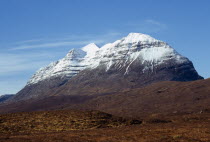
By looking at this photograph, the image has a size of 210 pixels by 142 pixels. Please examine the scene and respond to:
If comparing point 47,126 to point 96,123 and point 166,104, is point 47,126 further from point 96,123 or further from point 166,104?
point 166,104

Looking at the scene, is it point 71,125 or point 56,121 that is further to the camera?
point 56,121

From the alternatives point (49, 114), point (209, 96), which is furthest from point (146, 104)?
point (49, 114)

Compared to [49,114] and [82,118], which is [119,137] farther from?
[49,114]

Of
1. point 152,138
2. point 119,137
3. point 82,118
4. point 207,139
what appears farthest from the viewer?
point 82,118

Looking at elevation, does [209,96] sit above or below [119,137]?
above

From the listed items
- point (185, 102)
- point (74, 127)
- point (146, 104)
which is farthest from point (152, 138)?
point (146, 104)

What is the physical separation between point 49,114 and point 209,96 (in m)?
124

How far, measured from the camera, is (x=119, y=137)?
4694 centimetres

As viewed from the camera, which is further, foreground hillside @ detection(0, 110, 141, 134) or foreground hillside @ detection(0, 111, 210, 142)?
foreground hillside @ detection(0, 110, 141, 134)

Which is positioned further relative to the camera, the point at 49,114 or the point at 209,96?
the point at 209,96

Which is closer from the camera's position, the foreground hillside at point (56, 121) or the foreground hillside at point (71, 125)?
the foreground hillside at point (71, 125)

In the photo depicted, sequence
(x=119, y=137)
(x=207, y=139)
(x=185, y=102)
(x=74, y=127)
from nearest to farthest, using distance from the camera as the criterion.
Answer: (x=207, y=139) < (x=119, y=137) < (x=74, y=127) < (x=185, y=102)

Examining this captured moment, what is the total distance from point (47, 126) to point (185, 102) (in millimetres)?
125412

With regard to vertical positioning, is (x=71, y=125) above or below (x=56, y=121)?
below
